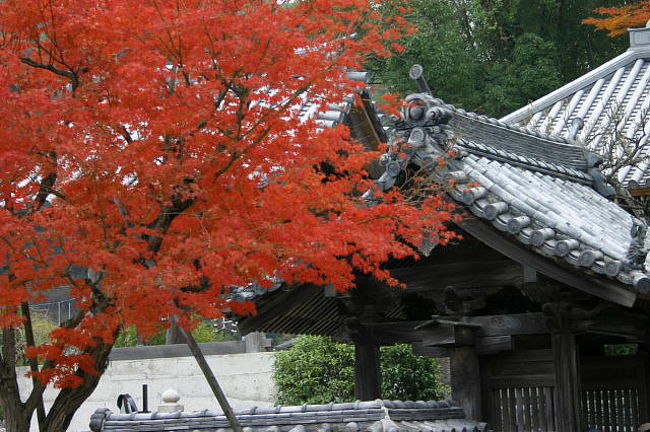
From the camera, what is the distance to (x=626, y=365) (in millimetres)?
11008

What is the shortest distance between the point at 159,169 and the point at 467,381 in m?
3.72

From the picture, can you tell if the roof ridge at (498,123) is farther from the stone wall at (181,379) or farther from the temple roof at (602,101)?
the stone wall at (181,379)

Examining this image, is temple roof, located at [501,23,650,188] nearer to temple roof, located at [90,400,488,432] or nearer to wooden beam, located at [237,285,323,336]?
wooden beam, located at [237,285,323,336]

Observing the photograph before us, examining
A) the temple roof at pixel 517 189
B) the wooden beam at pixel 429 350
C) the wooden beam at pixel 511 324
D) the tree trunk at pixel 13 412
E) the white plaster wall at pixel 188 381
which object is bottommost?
the white plaster wall at pixel 188 381

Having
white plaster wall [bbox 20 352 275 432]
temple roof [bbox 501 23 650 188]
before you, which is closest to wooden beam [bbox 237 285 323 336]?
temple roof [bbox 501 23 650 188]

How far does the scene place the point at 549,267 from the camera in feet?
29.5

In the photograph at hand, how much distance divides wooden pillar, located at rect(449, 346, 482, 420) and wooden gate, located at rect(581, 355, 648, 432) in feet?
6.55

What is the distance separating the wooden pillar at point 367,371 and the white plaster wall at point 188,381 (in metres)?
10.2

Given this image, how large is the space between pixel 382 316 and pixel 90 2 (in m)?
4.53

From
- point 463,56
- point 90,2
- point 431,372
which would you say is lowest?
point 431,372

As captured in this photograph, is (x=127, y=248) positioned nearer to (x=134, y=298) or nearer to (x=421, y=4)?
(x=134, y=298)

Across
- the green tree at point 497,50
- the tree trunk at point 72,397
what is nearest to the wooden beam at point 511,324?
the tree trunk at point 72,397

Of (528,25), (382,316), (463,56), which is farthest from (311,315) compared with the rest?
(528,25)

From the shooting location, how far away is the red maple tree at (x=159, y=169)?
8391 millimetres
